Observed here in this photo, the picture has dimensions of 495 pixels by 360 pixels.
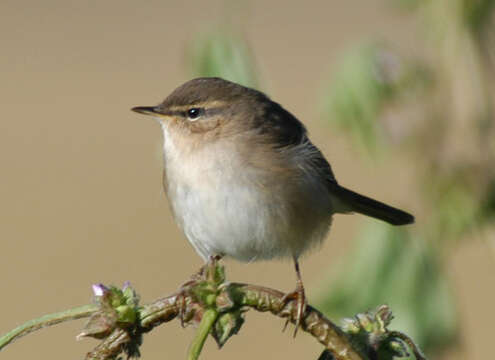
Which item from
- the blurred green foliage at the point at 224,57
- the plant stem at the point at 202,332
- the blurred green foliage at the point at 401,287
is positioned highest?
the blurred green foliage at the point at 224,57

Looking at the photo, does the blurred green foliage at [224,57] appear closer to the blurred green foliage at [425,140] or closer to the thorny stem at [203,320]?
the blurred green foliage at [425,140]

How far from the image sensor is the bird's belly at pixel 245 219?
336cm

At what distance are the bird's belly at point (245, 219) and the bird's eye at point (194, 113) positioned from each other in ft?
1.07

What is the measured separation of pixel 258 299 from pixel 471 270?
26.9 ft

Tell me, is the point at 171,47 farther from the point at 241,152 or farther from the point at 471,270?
the point at 241,152

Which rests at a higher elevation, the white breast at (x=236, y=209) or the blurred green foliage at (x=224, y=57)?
the blurred green foliage at (x=224, y=57)

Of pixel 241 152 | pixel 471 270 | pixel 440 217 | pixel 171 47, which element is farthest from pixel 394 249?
pixel 171 47

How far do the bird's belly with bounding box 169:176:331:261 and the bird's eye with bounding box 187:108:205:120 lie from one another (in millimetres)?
326

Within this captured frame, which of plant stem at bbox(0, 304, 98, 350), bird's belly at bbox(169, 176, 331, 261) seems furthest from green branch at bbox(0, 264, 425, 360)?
bird's belly at bbox(169, 176, 331, 261)

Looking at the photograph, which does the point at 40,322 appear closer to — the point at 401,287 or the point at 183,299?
the point at 183,299

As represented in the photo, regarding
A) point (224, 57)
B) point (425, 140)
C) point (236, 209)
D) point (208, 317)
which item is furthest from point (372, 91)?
point (208, 317)

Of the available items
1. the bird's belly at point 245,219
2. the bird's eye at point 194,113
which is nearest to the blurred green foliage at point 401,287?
the bird's belly at point 245,219

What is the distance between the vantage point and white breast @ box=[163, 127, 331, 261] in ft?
11.0

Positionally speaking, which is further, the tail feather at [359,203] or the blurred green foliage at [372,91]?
the tail feather at [359,203]
